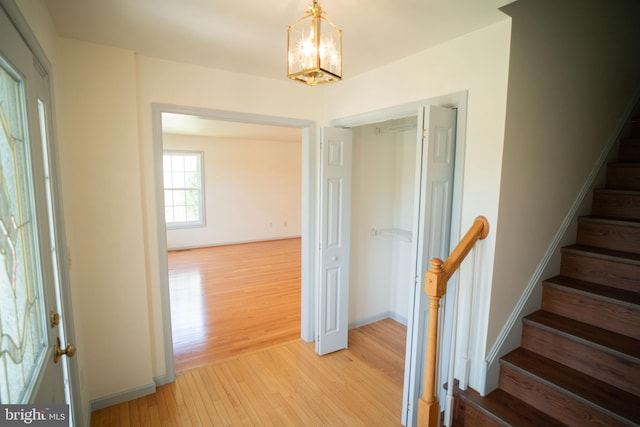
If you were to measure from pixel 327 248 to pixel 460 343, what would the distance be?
1381mm

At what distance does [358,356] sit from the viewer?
3.16 meters

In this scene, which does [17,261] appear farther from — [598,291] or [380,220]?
[380,220]

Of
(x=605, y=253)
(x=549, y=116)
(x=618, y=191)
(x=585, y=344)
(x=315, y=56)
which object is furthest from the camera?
(x=618, y=191)

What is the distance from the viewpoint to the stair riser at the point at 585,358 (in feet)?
5.59

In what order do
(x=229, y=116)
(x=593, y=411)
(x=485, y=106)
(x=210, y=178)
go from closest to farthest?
(x=593, y=411)
(x=485, y=106)
(x=229, y=116)
(x=210, y=178)

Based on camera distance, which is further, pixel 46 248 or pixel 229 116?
pixel 229 116

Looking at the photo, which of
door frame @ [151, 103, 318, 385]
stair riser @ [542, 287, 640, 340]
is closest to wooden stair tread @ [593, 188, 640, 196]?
stair riser @ [542, 287, 640, 340]

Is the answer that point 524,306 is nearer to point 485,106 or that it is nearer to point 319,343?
point 485,106

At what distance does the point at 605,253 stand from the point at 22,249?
311 cm

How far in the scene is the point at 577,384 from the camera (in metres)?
1.77

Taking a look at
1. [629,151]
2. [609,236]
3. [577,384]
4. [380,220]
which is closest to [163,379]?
[380,220]

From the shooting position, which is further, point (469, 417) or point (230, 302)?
point (230, 302)

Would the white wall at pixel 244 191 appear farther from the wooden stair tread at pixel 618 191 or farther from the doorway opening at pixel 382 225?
the wooden stair tread at pixel 618 191

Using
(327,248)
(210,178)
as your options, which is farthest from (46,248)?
(210,178)
